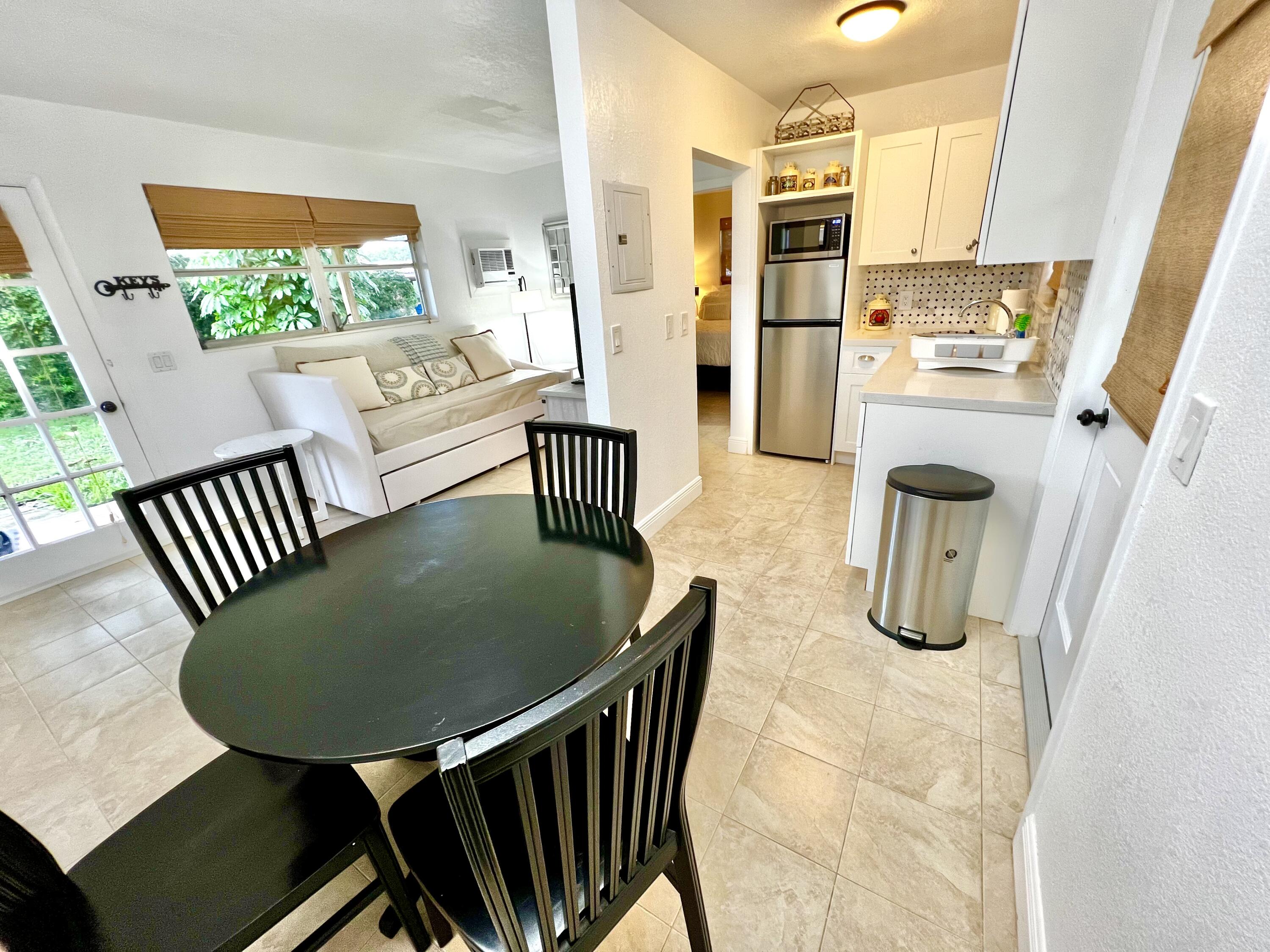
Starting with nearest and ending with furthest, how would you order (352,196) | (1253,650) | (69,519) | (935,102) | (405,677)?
(1253,650) < (405,677) < (69,519) < (935,102) < (352,196)

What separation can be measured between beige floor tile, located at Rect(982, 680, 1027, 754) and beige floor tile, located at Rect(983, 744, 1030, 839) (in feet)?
0.10

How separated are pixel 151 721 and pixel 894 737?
255 centimetres

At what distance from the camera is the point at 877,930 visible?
111cm

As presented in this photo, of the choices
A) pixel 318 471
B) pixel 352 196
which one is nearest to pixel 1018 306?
pixel 318 471

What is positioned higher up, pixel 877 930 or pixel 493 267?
pixel 493 267

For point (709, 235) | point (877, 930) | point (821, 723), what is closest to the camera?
point (877, 930)

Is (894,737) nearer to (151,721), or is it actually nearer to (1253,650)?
(1253,650)

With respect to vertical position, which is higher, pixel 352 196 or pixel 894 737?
pixel 352 196

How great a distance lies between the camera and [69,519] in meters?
2.84

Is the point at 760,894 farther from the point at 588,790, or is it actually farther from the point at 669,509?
the point at 669,509

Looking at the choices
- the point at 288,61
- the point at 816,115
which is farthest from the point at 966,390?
the point at 288,61

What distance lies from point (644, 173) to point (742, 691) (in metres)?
2.27

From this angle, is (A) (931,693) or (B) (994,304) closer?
(A) (931,693)

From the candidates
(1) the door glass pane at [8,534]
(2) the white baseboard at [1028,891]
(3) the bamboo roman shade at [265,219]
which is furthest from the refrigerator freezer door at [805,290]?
(1) the door glass pane at [8,534]
